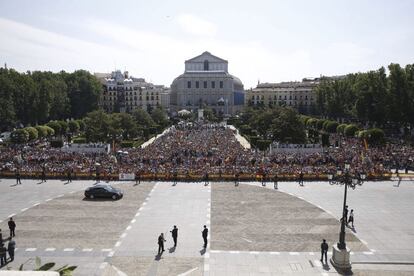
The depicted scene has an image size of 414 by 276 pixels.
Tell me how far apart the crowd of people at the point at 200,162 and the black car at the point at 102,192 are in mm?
7133

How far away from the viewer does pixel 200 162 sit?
1692 inches

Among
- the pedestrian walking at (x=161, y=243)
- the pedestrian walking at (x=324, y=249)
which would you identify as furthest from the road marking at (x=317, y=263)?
the pedestrian walking at (x=161, y=243)

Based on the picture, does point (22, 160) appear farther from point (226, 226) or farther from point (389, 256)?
point (389, 256)

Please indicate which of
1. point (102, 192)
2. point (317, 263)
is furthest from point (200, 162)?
point (317, 263)

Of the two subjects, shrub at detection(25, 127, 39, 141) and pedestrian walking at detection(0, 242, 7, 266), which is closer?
pedestrian walking at detection(0, 242, 7, 266)

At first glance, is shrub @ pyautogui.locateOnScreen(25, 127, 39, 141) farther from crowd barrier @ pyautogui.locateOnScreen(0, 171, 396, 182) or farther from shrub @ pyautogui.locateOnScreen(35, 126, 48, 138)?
crowd barrier @ pyautogui.locateOnScreen(0, 171, 396, 182)

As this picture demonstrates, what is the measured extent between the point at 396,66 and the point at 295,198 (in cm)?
4417

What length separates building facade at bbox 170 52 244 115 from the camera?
490 feet

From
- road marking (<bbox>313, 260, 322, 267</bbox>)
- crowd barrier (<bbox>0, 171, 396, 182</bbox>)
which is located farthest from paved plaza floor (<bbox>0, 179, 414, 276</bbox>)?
crowd barrier (<bbox>0, 171, 396, 182</bbox>)

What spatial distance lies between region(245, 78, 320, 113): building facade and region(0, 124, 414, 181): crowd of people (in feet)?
322

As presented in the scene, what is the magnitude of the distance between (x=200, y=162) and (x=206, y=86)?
109352 millimetres

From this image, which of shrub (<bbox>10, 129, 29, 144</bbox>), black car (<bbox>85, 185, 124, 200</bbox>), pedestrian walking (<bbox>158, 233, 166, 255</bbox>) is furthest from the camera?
shrub (<bbox>10, 129, 29, 144</bbox>)

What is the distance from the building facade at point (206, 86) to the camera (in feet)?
490

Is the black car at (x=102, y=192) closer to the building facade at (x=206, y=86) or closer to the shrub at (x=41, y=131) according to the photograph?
the shrub at (x=41, y=131)
